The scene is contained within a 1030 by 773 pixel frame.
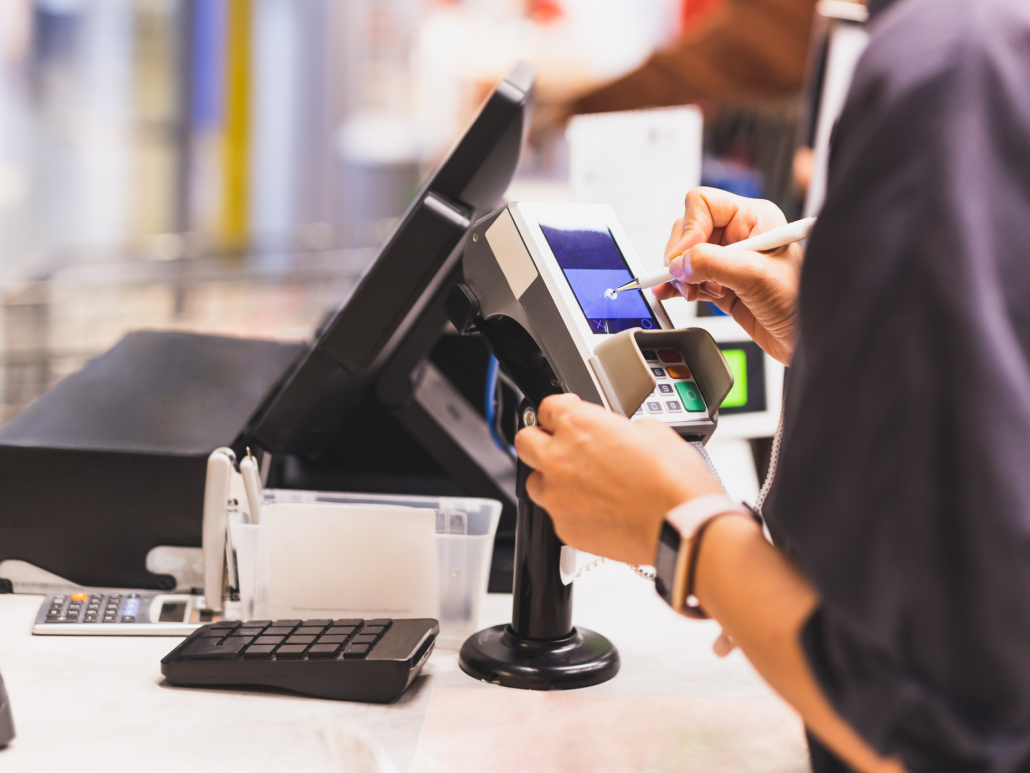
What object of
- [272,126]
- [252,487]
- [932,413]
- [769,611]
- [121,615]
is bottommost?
[121,615]

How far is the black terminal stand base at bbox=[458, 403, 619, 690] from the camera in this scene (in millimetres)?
908

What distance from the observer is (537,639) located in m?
0.94

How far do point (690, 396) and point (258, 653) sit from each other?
1.53 feet

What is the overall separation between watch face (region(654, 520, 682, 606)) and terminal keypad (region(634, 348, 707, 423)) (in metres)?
0.16

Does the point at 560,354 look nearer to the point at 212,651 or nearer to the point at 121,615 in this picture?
the point at 212,651

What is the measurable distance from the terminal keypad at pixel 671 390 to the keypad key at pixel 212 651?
44cm

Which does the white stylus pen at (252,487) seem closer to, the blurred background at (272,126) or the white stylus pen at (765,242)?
the white stylus pen at (765,242)

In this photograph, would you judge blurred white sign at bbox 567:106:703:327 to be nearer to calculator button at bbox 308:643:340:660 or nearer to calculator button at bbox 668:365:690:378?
calculator button at bbox 668:365:690:378

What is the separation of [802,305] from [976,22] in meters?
0.17

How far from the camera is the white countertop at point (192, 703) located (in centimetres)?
75

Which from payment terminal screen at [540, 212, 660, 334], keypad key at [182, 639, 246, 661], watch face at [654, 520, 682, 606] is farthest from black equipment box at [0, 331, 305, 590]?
watch face at [654, 520, 682, 606]

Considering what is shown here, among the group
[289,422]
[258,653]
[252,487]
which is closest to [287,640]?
[258,653]

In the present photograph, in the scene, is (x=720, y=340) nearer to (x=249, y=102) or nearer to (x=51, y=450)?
(x=51, y=450)

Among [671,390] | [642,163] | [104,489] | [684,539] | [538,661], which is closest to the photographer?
[684,539]
